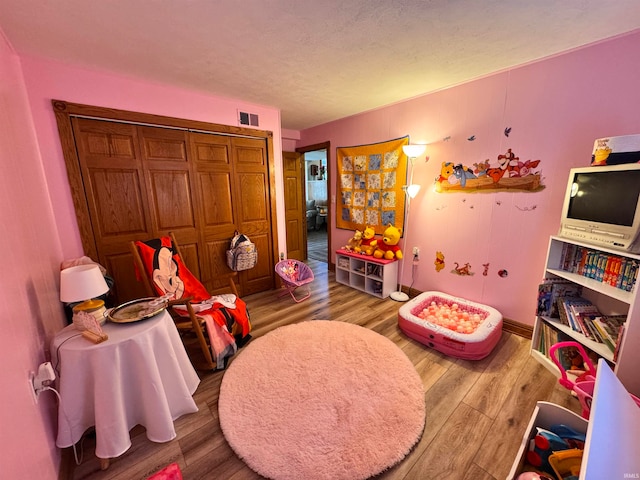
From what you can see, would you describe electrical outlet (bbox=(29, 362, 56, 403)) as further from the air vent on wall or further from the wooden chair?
the air vent on wall

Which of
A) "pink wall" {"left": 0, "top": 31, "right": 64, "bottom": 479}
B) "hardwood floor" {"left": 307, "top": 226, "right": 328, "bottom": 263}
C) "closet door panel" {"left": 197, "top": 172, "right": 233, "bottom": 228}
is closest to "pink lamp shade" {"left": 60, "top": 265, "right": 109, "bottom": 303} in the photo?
"pink wall" {"left": 0, "top": 31, "right": 64, "bottom": 479}

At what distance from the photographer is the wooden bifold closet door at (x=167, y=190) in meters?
2.25

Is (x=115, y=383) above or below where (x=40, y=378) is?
below

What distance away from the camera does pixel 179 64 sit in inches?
81.7

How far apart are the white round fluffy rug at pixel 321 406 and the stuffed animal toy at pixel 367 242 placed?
1285 millimetres

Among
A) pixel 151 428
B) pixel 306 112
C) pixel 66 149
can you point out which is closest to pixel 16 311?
pixel 151 428

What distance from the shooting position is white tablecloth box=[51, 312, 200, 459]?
4.22 feet

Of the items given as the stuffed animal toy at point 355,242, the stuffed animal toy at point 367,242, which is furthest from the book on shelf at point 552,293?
the stuffed animal toy at point 355,242

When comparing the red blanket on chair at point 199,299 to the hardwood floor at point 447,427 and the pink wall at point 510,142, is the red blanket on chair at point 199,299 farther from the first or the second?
the pink wall at point 510,142

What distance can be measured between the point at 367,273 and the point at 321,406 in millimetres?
Answer: 1946

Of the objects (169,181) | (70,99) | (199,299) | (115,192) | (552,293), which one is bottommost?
(199,299)

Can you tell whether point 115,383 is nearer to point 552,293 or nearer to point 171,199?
point 171,199

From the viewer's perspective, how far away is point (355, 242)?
12.1 ft

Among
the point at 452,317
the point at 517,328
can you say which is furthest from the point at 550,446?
the point at 517,328
